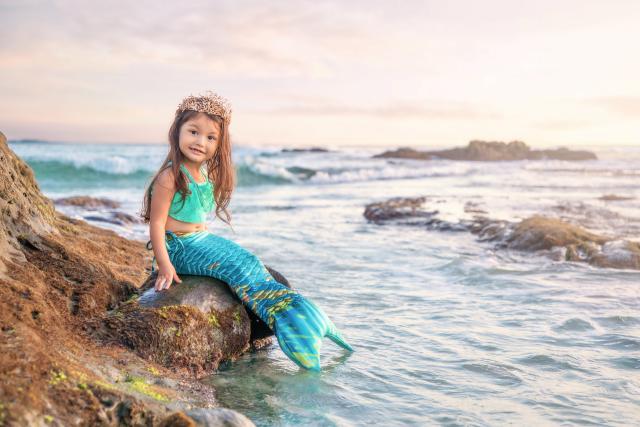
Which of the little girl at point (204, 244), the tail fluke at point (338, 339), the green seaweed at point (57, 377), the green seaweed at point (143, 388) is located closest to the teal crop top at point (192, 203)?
the little girl at point (204, 244)

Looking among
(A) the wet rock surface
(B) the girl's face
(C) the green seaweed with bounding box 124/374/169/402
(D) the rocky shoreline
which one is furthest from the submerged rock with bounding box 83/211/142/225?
(C) the green seaweed with bounding box 124/374/169/402

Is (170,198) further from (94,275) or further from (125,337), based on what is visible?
(125,337)

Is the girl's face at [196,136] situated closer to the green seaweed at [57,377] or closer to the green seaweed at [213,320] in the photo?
the green seaweed at [213,320]

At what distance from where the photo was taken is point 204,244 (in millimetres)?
4277

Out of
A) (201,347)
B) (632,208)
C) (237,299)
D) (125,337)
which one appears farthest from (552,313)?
(632,208)

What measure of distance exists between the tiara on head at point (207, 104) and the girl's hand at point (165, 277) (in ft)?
3.73

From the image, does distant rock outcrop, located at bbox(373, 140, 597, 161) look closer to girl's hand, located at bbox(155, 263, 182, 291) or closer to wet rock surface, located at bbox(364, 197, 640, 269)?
wet rock surface, located at bbox(364, 197, 640, 269)

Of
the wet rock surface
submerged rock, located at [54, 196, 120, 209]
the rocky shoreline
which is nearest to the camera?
the rocky shoreline

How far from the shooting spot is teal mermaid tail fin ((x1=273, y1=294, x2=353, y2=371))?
3.97 meters

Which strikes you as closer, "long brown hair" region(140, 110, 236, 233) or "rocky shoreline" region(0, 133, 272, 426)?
"rocky shoreline" region(0, 133, 272, 426)

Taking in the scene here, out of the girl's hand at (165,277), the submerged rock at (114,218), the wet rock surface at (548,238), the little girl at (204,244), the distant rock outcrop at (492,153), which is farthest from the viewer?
the distant rock outcrop at (492,153)

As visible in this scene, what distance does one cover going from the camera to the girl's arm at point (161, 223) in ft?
13.1

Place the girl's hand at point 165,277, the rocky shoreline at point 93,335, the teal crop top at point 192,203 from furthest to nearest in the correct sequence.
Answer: the teal crop top at point 192,203, the girl's hand at point 165,277, the rocky shoreline at point 93,335

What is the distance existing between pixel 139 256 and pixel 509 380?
161 inches
